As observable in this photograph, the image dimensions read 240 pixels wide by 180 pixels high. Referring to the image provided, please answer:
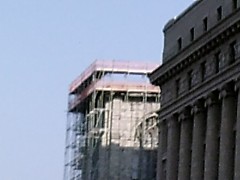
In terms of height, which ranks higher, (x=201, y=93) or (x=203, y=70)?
(x=203, y=70)

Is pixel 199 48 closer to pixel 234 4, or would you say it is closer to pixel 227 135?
pixel 234 4

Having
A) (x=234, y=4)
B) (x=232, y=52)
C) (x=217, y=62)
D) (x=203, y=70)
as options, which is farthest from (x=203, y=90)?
(x=234, y=4)

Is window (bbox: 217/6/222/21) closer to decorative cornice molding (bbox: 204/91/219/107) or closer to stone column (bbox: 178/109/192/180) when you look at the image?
decorative cornice molding (bbox: 204/91/219/107)

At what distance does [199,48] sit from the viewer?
244 feet

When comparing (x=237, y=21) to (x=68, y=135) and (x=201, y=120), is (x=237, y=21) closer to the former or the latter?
(x=201, y=120)

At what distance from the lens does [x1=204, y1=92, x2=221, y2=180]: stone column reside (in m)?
72.2

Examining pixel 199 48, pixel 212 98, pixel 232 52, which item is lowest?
pixel 212 98

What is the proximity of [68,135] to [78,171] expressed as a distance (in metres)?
5.09

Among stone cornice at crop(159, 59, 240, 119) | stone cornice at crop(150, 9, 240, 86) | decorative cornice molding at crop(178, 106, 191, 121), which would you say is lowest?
decorative cornice molding at crop(178, 106, 191, 121)

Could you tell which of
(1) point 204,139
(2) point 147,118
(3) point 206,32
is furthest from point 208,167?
(2) point 147,118

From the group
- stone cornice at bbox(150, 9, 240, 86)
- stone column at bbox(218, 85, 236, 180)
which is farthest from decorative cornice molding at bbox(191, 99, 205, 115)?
stone column at bbox(218, 85, 236, 180)

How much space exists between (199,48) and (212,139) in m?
6.16

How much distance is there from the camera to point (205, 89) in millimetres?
74125

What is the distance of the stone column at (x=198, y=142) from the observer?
7538cm
